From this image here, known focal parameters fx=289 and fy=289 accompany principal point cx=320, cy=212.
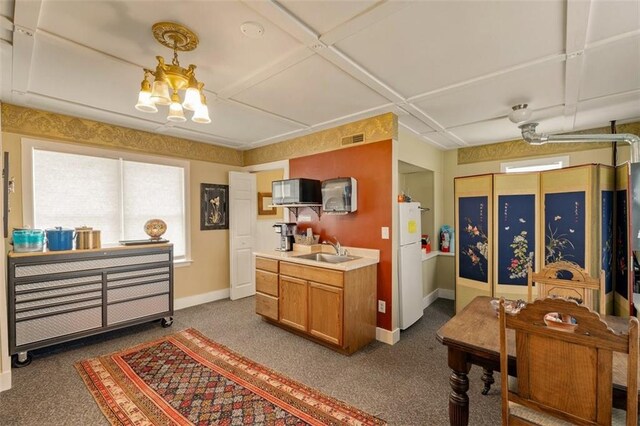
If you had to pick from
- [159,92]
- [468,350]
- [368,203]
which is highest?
[159,92]

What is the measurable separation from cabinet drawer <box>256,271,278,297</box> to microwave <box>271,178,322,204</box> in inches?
39.1

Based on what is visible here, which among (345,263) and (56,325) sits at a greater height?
(345,263)

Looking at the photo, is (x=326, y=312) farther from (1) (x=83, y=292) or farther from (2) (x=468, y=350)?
(1) (x=83, y=292)

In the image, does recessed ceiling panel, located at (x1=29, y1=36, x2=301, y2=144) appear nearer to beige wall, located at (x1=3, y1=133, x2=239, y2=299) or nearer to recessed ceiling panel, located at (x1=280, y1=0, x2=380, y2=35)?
beige wall, located at (x1=3, y1=133, x2=239, y2=299)

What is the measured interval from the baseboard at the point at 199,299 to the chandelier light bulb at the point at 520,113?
4.83m

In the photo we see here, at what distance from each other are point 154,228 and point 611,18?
467 centimetres

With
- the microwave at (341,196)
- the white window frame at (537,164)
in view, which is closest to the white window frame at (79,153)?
the microwave at (341,196)

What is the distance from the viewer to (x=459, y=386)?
172 centimetres

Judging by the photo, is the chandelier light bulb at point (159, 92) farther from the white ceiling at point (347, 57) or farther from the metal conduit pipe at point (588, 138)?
the metal conduit pipe at point (588, 138)

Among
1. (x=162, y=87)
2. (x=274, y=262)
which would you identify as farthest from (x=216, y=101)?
(x=274, y=262)

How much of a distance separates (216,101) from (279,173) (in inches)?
124

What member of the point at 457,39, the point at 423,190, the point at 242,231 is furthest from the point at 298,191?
the point at 423,190

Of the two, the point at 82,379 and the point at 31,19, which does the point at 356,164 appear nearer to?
the point at 31,19

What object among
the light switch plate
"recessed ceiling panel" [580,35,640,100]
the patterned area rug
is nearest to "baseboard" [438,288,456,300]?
the light switch plate
